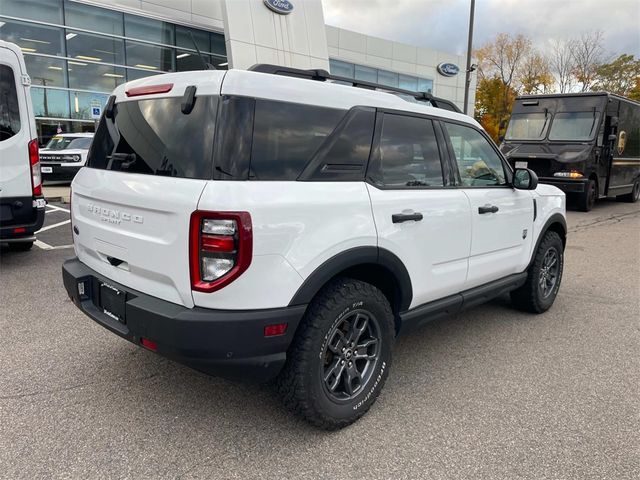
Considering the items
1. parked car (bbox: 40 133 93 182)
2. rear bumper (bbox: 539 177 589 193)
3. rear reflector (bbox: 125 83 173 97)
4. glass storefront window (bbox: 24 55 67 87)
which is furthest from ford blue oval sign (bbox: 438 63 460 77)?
rear reflector (bbox: 125 83 173 97)

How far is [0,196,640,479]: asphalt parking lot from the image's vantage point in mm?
2451

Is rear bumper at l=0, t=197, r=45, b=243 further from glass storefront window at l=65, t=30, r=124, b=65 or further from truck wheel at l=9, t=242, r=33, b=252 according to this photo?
glass storefront window at l=65, t=30, r=124, b=65

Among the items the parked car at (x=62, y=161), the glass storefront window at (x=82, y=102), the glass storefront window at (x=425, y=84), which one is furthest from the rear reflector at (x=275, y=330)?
the glass storefront window at (x=425, y=84)

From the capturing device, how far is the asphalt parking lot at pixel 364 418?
245 centimetres

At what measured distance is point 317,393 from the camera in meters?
2.57

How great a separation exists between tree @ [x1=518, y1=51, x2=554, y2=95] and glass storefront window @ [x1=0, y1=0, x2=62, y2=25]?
3412 centimetres

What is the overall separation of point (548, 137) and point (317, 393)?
39.2 ft

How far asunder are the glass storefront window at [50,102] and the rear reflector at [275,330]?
17.8 m

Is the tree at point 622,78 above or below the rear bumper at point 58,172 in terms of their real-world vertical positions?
above

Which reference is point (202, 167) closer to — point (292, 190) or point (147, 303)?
point (292, 190)

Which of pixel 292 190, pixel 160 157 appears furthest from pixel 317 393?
pixel 160 157

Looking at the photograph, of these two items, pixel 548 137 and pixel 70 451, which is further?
pixel 548 137

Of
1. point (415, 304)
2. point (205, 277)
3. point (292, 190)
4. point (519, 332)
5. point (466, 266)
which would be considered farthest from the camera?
point (519, 332)

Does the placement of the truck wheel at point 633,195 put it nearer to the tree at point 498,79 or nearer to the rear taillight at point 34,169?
the rear taillight at point 34,169
